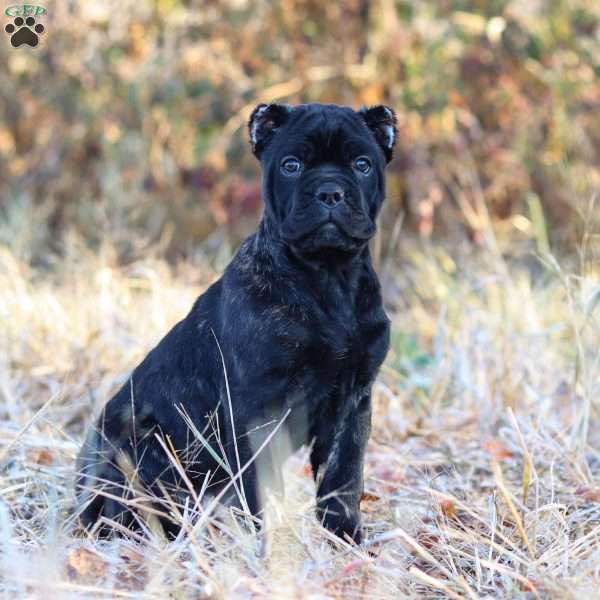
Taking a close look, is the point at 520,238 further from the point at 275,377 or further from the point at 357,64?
the point at 275,377

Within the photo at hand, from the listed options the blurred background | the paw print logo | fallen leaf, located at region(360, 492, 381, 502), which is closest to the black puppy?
fallen leaf, located at region(360, 492, 381, 502)

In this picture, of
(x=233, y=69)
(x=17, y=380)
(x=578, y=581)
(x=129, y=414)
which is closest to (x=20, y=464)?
(x=129, y=414)

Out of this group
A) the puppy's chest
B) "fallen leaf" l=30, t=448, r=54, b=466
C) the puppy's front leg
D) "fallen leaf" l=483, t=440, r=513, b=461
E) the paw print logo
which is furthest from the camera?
the paw print logo

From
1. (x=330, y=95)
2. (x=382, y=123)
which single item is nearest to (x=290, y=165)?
(x=382, y=123)

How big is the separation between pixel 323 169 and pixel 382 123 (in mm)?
361

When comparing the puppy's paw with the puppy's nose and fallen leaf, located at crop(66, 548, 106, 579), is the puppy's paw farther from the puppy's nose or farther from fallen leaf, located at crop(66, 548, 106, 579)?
the puppy's nose

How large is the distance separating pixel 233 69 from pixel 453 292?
416cm

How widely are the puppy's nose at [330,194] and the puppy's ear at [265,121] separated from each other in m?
0.40

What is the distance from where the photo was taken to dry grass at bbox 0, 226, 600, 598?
265cm

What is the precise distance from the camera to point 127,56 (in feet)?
32.1

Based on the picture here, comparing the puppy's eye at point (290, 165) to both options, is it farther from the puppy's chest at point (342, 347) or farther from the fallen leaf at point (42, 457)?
the fallen leaf at point (42, 457)

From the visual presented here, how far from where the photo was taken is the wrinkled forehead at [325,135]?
3.21m

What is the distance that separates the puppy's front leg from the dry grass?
134mm

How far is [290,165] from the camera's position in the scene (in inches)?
129
